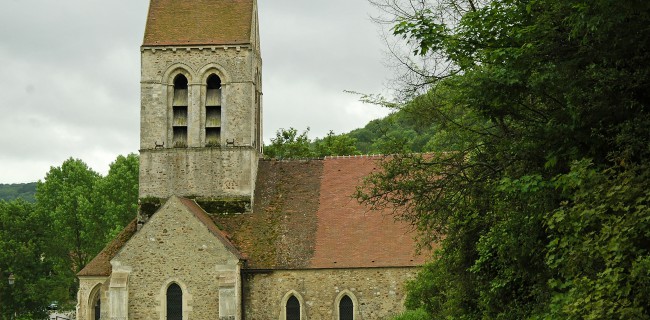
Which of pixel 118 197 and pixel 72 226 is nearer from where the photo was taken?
pixel 118 197

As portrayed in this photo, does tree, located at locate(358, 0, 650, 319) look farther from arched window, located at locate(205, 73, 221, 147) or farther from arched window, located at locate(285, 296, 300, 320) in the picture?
arched window, located at locate(205, 73, 221, 147)

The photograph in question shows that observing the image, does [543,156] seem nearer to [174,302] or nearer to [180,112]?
[174,302]

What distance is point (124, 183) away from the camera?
55625 millimetres

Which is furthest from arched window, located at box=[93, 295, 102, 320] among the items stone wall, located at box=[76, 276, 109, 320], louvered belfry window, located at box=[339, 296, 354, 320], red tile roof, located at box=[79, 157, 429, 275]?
louvered belfry window, located at box=[339, 296, 354, 320]

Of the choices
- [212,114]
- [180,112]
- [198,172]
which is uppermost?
[180,112]

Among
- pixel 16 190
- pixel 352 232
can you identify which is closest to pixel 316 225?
pixel 352 232

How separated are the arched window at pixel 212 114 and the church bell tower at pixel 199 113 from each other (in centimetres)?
4

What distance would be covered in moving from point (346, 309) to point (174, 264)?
6378 mm

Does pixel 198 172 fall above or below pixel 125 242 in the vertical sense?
above

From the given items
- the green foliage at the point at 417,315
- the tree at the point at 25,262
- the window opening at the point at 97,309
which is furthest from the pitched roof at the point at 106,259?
the tree at the point at 25,262

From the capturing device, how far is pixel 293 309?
32719mm

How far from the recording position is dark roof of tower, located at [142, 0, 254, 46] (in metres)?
34.9

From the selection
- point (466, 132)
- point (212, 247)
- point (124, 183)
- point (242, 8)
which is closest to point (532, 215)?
point (466, 132)

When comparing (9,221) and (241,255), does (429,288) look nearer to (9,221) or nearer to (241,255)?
(241,255)
